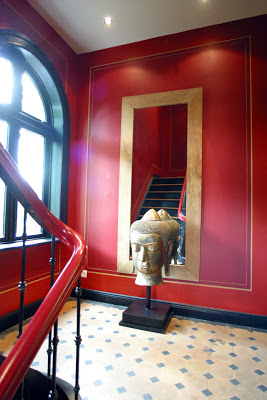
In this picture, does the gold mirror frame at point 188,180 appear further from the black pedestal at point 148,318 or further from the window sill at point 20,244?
the window sill at point 20,244

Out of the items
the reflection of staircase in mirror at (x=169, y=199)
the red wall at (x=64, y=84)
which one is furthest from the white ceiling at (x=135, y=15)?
the reflection of staircase in mirror at (x=169, y=199)

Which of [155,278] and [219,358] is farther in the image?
[155,278]

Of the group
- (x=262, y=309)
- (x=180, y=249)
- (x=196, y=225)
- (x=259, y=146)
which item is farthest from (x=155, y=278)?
(x=259, y=146)

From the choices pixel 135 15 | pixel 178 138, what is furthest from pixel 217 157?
pixel 135 15

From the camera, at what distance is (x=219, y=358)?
256 cm

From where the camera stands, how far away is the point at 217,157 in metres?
3.61

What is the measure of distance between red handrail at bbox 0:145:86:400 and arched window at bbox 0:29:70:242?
1.86 metres

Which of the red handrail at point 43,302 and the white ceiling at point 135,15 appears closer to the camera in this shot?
the red handrail at point 43,302

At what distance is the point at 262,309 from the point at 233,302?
34 centimetres

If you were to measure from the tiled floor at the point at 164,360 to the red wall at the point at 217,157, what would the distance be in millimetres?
578

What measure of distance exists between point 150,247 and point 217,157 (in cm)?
155

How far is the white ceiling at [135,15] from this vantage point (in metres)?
3.34

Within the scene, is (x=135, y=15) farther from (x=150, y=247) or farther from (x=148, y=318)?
(x=148, y=318)

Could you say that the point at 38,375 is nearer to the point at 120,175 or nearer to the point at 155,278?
the point at 155,278
